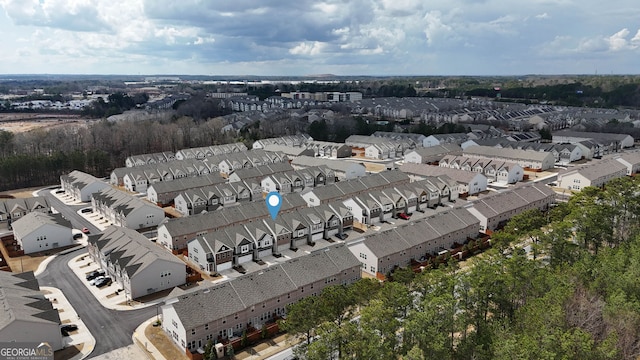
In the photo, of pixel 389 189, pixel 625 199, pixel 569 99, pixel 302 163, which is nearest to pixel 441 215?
pixel 389 189

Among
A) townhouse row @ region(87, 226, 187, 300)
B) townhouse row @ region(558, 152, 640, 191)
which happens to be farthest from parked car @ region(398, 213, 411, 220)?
townhouse row @ region(558, 152, 640, 191)

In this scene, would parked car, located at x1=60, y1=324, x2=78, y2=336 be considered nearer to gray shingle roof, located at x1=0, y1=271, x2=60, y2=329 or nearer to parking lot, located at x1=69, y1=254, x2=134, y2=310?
gray shingle roof, located at x1=0, y1=271, x2=60, y2=329

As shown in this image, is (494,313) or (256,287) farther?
(256,287)

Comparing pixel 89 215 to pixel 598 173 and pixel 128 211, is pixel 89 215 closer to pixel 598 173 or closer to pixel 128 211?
pixel 128 211

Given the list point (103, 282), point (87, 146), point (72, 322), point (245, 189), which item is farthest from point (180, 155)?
point (72, 322)

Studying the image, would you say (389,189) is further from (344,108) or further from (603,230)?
(344,108)

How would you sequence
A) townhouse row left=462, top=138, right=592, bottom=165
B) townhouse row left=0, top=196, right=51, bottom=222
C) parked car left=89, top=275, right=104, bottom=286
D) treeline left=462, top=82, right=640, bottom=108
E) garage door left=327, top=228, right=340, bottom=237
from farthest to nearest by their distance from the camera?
Answer: treeline left=462, top=82, right=640, bottom=108 < townhouse row left=462, top=138, right=592, bottom=165 < townhouse row left=0, top=196, right=51, bottom=222 < garage door left=327, top=228, right=340, bottom=237 < parked car left=89, top=275, right=104, bottom=286
